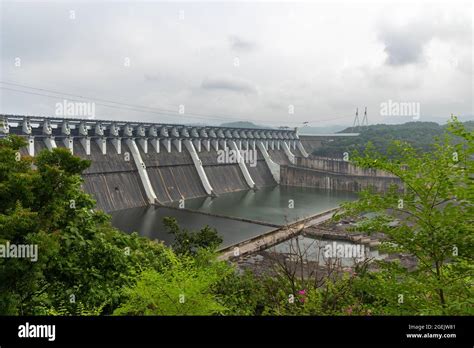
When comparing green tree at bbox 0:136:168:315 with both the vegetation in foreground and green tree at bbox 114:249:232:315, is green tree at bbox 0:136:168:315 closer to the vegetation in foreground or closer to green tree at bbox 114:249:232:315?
the vegetation in foreground

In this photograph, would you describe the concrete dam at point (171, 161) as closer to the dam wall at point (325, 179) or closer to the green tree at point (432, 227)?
the dam wall at point (325, 179)

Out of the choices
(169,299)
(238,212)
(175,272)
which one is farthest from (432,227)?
(238,212)

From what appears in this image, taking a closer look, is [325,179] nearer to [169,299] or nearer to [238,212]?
[238,212]

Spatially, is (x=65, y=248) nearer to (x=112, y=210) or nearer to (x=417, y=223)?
(x=417, y=223)

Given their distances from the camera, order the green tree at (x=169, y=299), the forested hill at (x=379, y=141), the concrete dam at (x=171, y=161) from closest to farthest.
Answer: the green tree at (x=169, y=299) < the concrete dam at (x=171, y=161) < the forested hill at (x=379, y=141)

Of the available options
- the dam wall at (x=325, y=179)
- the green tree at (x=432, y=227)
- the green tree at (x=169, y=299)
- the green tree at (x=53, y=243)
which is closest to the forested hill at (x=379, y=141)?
the dam wall at (x=325, y=179)
